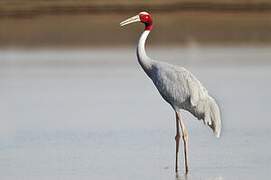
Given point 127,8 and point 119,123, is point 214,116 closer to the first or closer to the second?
point 119,123

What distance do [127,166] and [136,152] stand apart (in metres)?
0.82

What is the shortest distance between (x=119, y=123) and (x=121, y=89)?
3832mm

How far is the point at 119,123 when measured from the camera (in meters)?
14.4

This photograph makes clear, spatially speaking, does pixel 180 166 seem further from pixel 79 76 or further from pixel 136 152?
pixel 79 76

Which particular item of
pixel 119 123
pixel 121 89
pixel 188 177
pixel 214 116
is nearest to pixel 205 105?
pixel 214 116

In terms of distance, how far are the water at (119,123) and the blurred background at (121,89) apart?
0.02 m

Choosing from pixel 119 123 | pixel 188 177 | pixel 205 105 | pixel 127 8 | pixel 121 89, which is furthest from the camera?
pixel 127 8

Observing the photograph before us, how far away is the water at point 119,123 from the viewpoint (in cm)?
1146

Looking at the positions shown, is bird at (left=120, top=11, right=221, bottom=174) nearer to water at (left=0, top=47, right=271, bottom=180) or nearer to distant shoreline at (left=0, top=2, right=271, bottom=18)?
water at (left=0, top=47, right=271, bottom=180)

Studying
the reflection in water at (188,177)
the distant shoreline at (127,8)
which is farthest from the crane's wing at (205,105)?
the distant shoreline at (127,8)

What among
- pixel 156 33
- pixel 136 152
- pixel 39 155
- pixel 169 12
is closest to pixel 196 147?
pixel 136 152

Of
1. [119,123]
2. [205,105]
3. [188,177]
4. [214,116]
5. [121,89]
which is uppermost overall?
[205,105]

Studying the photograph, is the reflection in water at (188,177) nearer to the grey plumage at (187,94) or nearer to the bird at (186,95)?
the bird at (186,95)

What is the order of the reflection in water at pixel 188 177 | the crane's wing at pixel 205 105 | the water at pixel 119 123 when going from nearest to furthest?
the reflection in water at pixel 188 177 → the water at pixel 119 123 → the crane's wing at pixel 205 105
